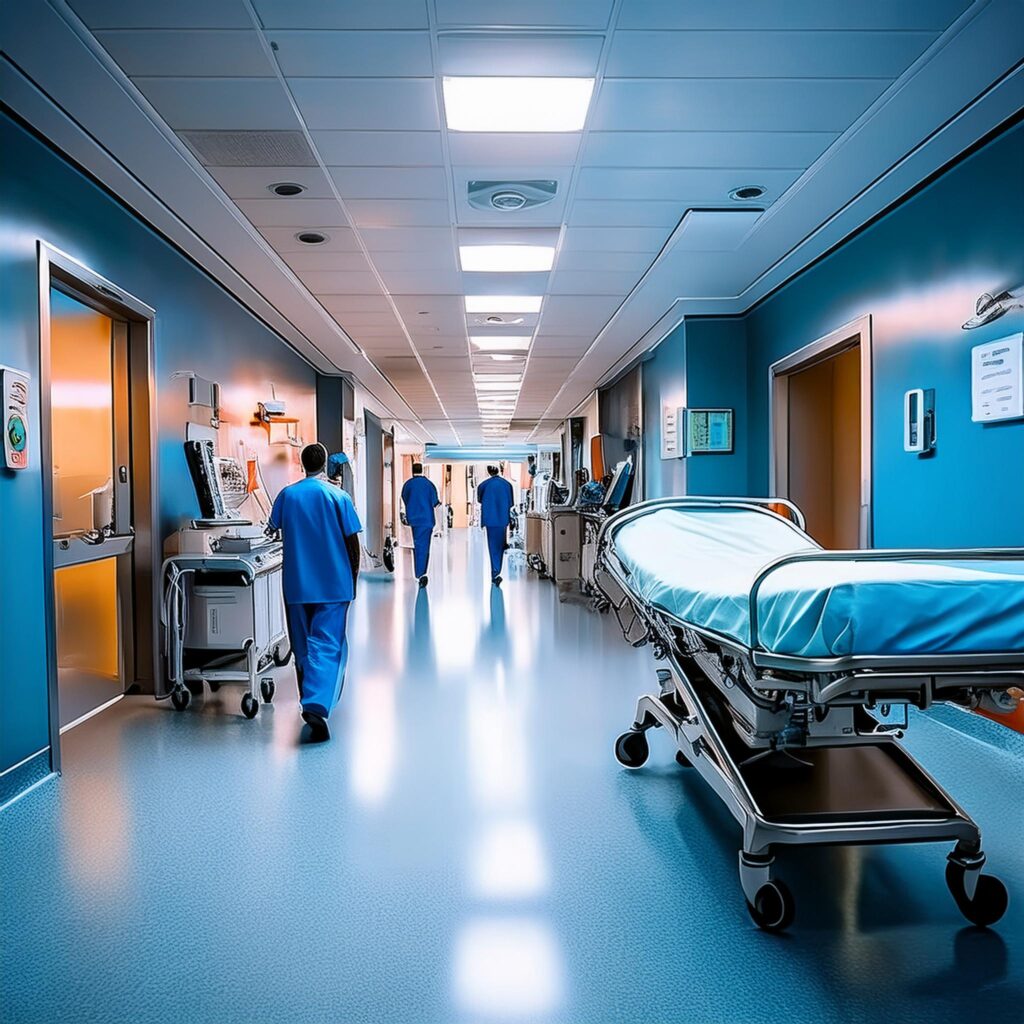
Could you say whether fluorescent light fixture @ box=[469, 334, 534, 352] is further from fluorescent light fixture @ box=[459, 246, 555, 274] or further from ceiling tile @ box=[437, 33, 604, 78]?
ceiling tile @ box=[437, 33, 604, 78]

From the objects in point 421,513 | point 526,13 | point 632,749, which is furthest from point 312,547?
point 421,513

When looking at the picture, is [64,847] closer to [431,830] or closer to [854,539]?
[431,830]

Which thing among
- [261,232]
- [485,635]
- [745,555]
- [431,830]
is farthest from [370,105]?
[485,635]

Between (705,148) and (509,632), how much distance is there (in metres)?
4.15

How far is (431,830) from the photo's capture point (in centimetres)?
287

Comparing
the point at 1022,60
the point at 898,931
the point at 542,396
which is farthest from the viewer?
the point at 542,396

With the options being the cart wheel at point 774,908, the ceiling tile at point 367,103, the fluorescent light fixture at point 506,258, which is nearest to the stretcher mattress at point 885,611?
the cart wheel at point 774,908

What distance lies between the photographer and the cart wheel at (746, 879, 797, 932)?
85.7 inches

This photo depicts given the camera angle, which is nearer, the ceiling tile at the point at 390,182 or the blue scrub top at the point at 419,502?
the ceiling tile at the point at 390,182

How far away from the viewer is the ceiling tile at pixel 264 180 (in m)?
4.20

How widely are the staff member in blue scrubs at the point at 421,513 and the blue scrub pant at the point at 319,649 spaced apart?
21.2 ft

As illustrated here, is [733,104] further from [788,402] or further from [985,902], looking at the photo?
[788,402]

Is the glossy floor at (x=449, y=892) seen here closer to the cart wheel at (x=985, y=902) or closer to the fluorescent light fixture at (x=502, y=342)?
the cart wheel at (x=985, y=902)

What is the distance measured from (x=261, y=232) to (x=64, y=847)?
379 cm
